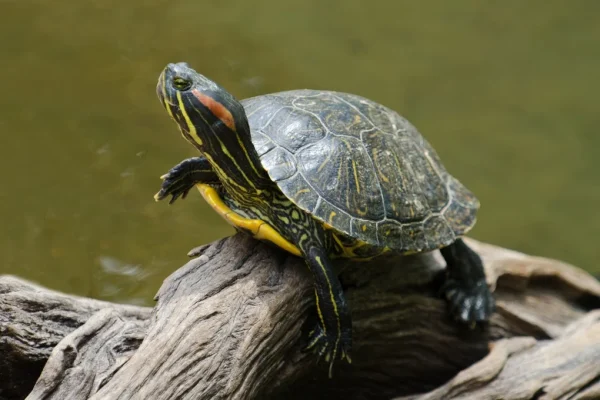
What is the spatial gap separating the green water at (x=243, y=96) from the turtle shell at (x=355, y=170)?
157 cm

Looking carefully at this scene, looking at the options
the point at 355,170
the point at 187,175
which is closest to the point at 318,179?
the point at 355,170

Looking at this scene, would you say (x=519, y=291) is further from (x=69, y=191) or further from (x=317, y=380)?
(x=69, y=191)

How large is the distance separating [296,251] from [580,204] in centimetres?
353

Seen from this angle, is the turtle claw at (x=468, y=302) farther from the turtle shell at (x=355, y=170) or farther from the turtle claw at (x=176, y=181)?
the turtle claw at (x=176, y=181)

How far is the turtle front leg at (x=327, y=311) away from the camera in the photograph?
1.95 meters

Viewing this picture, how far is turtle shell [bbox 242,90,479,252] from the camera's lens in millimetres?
2008

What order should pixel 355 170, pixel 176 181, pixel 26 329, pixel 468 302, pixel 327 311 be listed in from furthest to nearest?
pixel 468 302 → pixel 176 181 → pixel 355 170 → pixel 327 311 → pixel 26 329

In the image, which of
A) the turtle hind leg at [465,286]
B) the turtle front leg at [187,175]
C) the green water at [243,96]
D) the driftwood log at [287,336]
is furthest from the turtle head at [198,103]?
the green water at [243,96]

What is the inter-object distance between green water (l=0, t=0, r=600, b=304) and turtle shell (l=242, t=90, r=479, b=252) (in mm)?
1572

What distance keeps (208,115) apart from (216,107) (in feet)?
0.13

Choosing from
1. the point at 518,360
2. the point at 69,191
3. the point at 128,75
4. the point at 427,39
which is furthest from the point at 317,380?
the point at 427,39

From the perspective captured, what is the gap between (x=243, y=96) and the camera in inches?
164

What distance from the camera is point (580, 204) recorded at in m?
4.58

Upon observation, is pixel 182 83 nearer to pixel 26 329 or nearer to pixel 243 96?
pixel 26 329
